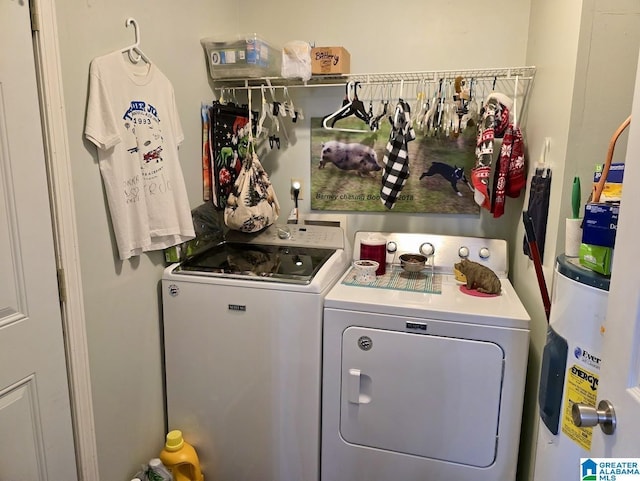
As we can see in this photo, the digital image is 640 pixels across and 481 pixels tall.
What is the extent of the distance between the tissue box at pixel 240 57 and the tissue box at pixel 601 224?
160 centimetres

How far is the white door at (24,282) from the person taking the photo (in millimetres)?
1191

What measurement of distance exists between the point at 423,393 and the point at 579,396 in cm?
68

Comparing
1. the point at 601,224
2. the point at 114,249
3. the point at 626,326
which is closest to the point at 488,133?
the point at 601,224

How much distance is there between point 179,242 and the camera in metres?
1.90

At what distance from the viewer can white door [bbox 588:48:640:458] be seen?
75 centimetres

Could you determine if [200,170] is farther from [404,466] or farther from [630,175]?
[630,175]

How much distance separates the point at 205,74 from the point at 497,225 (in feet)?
5.42

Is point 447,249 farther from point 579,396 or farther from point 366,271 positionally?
point 579,396

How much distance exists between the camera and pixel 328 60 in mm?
2082

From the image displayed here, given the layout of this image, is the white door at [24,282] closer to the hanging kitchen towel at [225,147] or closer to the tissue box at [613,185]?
the hanging kitchen towel at [225,147]

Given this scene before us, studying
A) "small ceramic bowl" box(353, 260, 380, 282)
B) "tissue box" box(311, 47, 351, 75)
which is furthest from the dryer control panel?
"tissue box" box(311, 47, 351, 75)

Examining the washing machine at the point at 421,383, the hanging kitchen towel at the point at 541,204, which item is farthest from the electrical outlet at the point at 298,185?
the hanging kitchen towel at the point at 541,204

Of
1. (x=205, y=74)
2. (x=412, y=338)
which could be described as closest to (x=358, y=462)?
(x=412, y=338)

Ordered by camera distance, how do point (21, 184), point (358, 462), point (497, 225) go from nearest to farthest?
1. point (21, 184)
2. point (358, 462)
3. point (497, 225)
